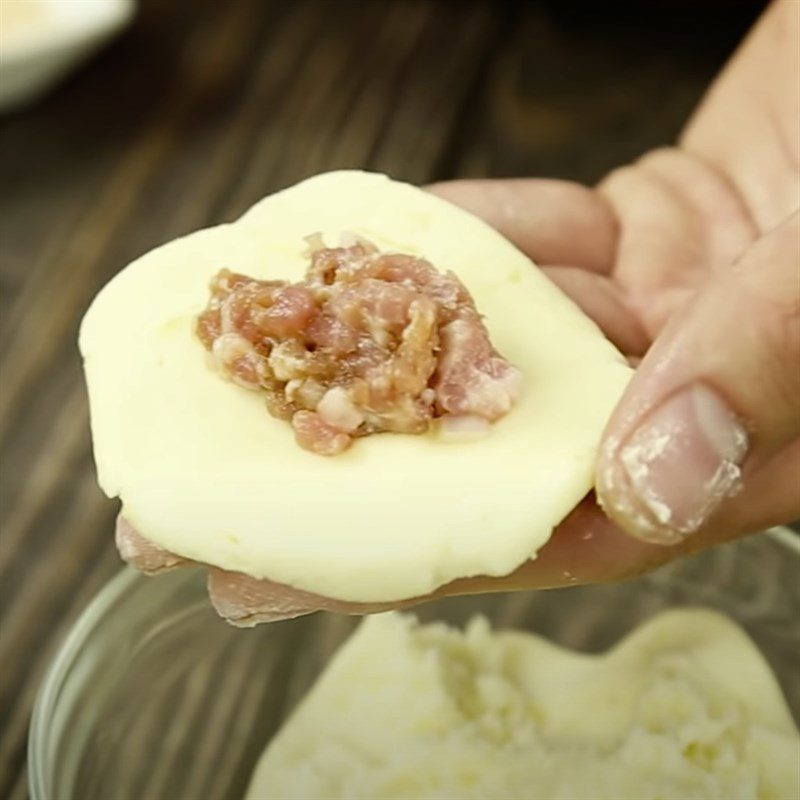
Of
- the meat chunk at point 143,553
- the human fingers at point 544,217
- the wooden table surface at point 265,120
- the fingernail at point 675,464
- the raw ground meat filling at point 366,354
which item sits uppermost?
the fingernail at point 675,464

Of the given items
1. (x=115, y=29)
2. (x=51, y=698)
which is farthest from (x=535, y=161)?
(x=51, y=698)

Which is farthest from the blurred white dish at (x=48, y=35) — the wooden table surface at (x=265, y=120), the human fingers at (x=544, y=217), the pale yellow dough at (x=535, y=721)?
the pale yellow dough at (x=535, y=721)

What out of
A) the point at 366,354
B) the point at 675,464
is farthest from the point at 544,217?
the point at 675,464

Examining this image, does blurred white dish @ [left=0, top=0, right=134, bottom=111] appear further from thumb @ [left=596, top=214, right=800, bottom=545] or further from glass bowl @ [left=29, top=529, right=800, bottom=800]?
thumb @ [left=596, top=214, right=800, bottom=545]

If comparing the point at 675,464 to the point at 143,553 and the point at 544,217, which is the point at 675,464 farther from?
the point at 544,217

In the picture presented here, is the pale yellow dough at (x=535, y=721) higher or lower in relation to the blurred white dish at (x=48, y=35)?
higher

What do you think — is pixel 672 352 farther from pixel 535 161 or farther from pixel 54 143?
pixel 54 143

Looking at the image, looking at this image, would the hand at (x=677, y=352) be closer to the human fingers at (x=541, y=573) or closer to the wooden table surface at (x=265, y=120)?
the human fingers at (x=541, y=573)

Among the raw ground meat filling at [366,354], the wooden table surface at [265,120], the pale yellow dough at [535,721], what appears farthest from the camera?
the wooden table surface at [265,120]

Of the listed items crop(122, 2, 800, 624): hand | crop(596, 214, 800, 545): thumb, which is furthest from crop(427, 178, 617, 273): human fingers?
crop(596, 214, 800, 545): thumb
